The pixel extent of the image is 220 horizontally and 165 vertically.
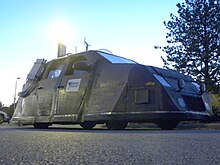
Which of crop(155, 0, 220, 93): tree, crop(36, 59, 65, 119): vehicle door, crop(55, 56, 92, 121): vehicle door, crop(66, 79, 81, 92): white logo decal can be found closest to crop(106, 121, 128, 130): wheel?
crop(55, 56, 92, 121): vehicle door

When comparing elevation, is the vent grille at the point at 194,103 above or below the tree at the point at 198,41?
below

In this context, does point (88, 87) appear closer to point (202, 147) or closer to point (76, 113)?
point (76, 113)

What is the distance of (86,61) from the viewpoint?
8.00 metres

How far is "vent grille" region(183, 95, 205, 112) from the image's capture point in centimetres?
699

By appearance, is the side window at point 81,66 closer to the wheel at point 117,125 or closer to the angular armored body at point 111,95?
the angular armored body at point 111,95

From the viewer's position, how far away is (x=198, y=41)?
21891mm

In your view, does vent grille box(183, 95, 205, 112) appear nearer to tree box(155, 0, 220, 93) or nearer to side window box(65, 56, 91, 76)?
side window box(65, 56, 91, 76)

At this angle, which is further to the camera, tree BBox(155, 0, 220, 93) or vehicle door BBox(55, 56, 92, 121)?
tree BBox(155, 0, 220, 93)

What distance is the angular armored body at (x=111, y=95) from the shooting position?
6664mm

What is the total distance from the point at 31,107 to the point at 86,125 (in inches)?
58.4

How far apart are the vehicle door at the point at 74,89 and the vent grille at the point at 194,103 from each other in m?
2.09

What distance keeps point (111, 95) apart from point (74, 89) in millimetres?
1124

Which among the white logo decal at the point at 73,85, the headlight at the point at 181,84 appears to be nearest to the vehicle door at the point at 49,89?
the white logo decal at the point at 73,85

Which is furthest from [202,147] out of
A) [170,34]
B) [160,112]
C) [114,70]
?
[170,34]
